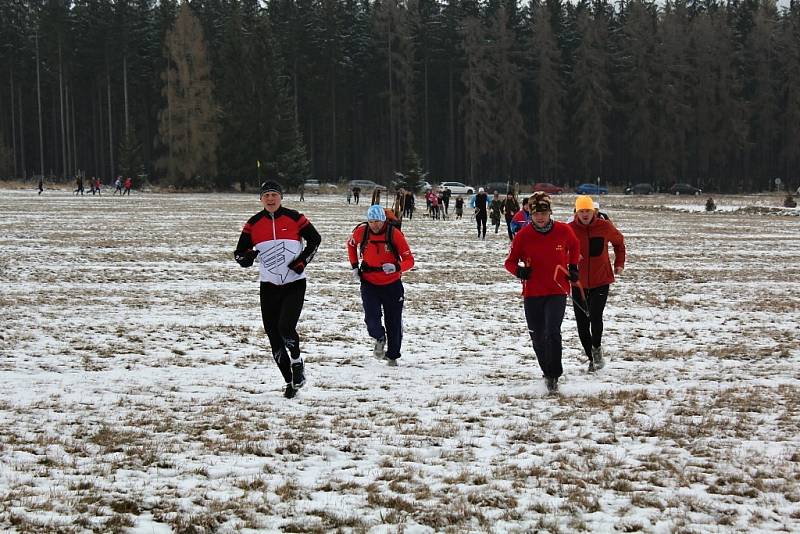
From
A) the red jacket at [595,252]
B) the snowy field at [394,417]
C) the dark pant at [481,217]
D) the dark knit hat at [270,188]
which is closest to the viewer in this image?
the snowy field at [394,417]

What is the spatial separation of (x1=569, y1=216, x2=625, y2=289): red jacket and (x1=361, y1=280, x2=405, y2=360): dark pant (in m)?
2.08

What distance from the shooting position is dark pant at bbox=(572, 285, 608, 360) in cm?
945

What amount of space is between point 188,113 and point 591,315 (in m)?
67.4

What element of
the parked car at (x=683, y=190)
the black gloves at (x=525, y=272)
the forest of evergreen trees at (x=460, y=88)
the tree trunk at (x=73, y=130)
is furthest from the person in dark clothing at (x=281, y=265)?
the tree trunk at (x=73, y=130)

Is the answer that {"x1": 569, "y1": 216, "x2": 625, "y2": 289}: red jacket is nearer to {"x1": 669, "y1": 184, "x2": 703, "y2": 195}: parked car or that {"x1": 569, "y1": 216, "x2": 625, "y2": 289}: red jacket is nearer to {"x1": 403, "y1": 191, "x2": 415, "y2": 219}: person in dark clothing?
→ {"x1": 403, "y1": 191, "x2": 415, "y2": 219}: person in dark clothing

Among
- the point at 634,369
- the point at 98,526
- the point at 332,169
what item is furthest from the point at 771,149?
the point at 98,526

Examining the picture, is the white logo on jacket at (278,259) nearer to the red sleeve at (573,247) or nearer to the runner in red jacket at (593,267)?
the red sleeve at (573,247)

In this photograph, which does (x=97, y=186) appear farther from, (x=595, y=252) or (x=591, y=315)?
(x=595, y=252)

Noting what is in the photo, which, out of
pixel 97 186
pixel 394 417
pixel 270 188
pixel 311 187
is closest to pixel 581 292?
pixel 394 417

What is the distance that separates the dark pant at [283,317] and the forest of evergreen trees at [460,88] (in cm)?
7721

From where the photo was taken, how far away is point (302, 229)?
326 inches

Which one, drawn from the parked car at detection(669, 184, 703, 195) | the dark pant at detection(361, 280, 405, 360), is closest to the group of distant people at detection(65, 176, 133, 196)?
the parked car at detection(669, 184, 703, 195)

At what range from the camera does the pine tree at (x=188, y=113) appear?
2825 inches

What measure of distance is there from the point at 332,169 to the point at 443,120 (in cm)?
1339
